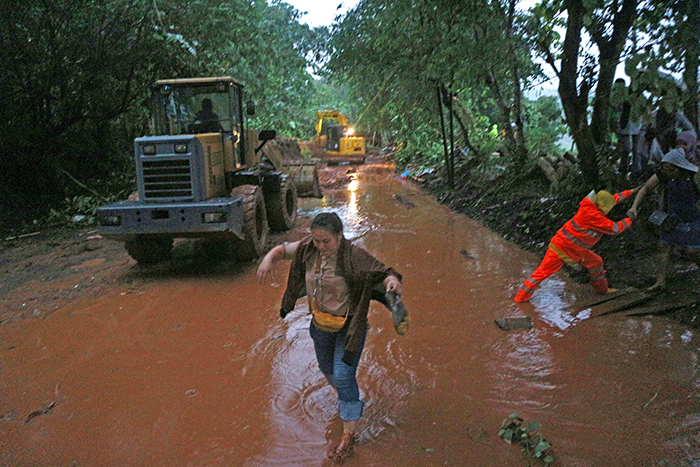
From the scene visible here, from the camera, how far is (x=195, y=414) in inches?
152

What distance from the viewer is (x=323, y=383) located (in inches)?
172

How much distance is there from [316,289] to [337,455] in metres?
1.05

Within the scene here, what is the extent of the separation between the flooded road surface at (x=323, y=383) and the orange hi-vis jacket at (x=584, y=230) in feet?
2.14

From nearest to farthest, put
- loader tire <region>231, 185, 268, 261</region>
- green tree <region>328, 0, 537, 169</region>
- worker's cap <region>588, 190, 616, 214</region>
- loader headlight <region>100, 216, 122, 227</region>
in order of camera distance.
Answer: worker's cap <region>588, 190, 616, 214</region> < loader headlight <region>100, 216, 122, 227</region> < loader tire <region>231, 185, 268, 261</region> < green tree <region>328, 0, 537, 169</region>

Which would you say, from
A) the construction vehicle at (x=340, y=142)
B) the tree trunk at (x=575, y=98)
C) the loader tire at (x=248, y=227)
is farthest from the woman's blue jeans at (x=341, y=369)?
the construction vehicle at (x=340, y=142)

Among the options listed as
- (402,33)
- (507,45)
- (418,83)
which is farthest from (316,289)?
(418,83)

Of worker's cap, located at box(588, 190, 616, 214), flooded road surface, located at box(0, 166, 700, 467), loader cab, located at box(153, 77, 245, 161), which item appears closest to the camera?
flooded road surface, located at box(0, 166, 700, 467)

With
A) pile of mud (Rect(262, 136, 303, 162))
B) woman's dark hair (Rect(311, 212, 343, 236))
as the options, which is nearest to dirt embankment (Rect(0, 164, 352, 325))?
woman's dark hair (Rect(311, 212, 343, 236))

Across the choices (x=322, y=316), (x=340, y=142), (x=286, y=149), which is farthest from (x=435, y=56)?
(x=340, y=142)

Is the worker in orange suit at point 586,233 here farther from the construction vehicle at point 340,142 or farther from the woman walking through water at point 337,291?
the construction vehicle at point 340,142

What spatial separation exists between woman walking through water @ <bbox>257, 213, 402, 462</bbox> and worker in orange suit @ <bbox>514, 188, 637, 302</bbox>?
10.3 feet

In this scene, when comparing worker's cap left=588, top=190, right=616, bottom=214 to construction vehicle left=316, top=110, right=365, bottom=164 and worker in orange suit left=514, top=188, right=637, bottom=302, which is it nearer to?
worker in orange suit left=514, top=188, right=637, bottom=302

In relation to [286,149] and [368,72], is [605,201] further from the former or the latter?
[286,149]

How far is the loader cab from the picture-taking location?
831 centimetres
